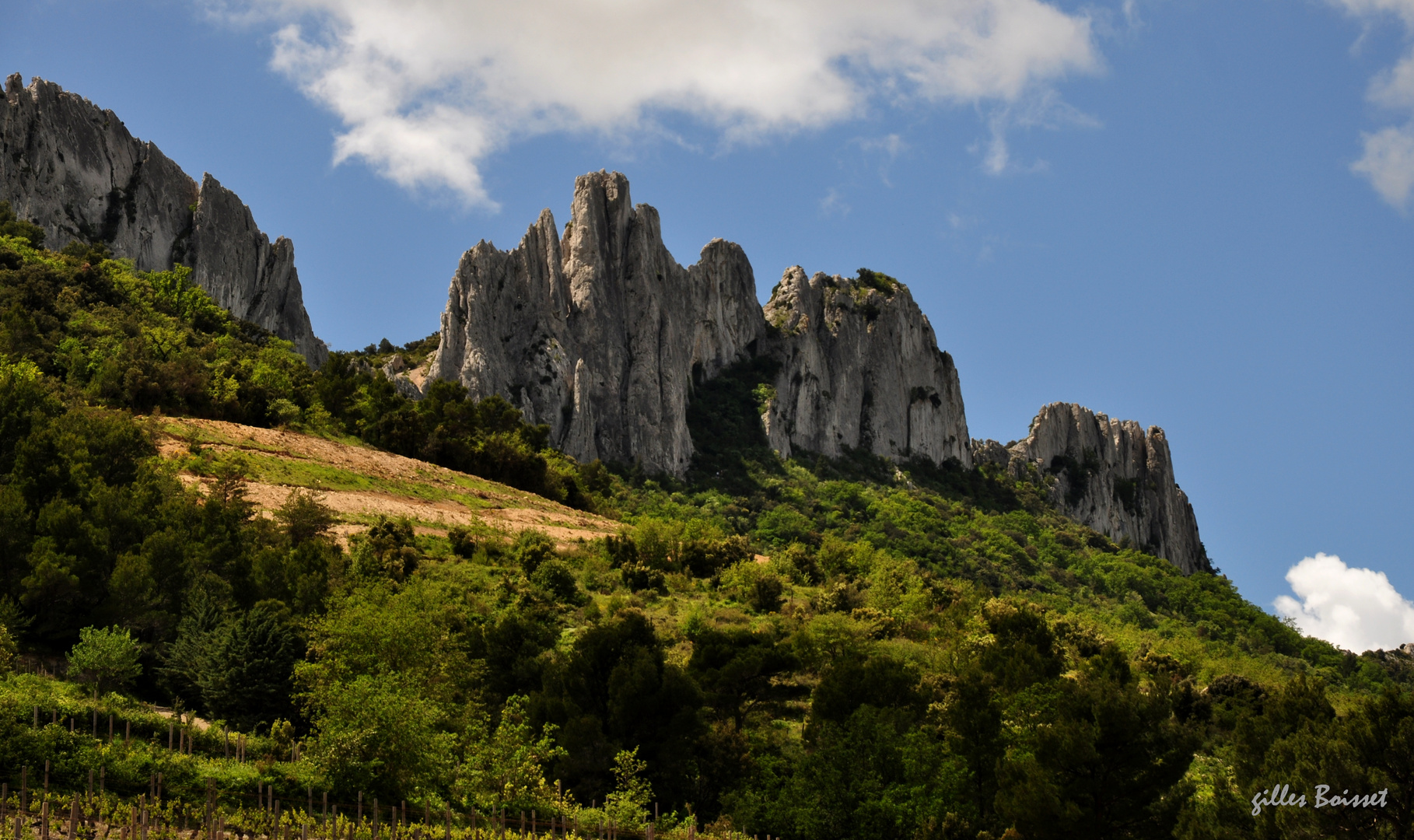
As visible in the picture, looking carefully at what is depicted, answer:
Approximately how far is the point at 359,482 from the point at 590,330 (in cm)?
5343

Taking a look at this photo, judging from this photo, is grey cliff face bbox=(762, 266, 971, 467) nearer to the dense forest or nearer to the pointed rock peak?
the pointed rock peak

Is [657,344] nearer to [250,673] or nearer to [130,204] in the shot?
[130,204]

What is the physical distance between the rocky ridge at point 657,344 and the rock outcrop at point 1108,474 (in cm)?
1320

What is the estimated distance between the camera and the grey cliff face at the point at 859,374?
138 metres

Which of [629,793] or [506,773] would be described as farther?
[629,793]

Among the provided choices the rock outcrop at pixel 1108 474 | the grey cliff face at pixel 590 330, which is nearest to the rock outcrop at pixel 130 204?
the grey cliff face at pixel 590 330

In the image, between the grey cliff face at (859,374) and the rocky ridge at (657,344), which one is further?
the grey cliff face at (859,374)

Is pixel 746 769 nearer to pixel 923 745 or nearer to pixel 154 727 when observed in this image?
pixel 923 745

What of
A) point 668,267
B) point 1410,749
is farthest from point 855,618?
point 668,267

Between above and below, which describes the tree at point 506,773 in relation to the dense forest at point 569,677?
below

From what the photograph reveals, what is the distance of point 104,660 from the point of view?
28.5m
